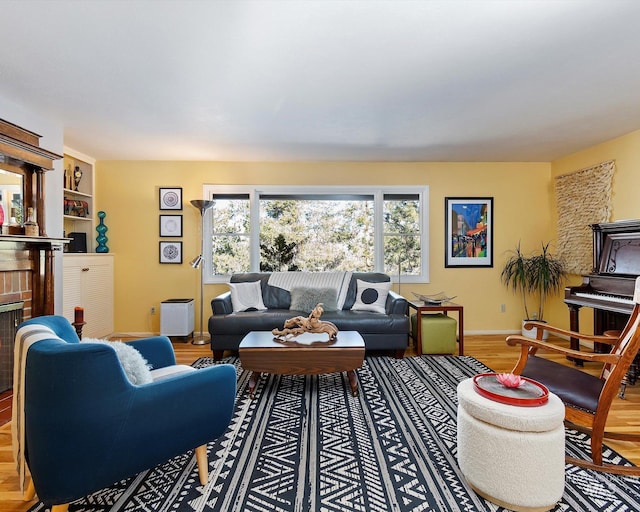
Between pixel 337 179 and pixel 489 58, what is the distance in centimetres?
284

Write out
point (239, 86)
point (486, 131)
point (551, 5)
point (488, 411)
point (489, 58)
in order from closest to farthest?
point (488, 411) < point (551, 5) < point (489, 58) < point (239, 86) < point (486, 131)

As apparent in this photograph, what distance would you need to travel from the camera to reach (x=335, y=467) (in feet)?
6.23

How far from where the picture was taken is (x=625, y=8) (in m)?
1.82

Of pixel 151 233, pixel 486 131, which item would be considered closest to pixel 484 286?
pixel 486 131

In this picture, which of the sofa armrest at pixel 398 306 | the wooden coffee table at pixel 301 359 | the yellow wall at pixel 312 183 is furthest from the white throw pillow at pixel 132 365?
the yellow wall at pixel 312 183

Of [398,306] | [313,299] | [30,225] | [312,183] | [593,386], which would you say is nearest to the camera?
[593,386]

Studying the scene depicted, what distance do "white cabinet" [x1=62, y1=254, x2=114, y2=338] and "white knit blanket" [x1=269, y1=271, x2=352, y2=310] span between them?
7.24 feet

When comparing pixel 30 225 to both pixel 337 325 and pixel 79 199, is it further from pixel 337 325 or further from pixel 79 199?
pixel 337 325

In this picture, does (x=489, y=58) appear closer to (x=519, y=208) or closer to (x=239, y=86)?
(x=239, y=86)

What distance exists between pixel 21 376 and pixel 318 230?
3.86 metres

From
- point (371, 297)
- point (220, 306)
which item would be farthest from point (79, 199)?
point (371, 297)

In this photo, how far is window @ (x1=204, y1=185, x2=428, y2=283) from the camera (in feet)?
16.4

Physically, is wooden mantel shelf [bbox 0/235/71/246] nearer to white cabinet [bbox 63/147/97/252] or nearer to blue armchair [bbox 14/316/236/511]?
white cabinet [bbox 63/147/97/252]

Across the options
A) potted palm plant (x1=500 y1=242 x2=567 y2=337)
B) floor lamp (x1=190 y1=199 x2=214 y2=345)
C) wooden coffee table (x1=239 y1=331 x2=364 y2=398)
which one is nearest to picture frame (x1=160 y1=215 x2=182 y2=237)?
floor lamp (x1=190 y1=199 x2=214 y2=345)
